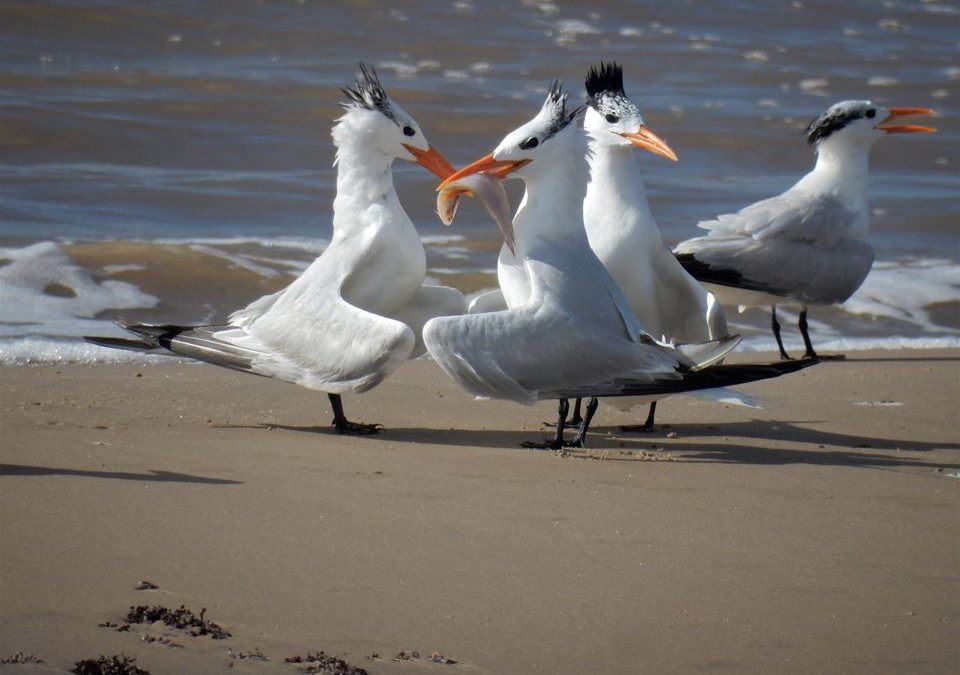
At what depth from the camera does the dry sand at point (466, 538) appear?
3605 mm

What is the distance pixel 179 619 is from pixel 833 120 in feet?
21.4

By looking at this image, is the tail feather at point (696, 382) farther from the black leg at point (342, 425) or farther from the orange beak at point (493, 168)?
the orange beak at point (493, 168)

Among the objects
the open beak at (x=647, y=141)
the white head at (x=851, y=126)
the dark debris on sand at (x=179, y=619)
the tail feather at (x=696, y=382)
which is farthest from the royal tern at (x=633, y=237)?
the dark debris on sand at (x=179, y=619)

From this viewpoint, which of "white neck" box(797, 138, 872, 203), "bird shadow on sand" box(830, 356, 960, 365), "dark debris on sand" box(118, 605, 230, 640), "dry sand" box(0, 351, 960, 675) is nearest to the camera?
"dark debris on sand" box(118, 605, 230, 640)

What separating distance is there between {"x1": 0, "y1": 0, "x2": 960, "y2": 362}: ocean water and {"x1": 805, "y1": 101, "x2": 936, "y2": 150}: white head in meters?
1.06

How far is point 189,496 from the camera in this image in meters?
4.61

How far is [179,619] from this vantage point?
11.5 ft

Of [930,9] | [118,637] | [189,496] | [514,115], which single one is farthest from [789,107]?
[118,637]

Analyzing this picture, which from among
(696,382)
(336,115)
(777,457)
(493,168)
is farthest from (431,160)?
(336,115)

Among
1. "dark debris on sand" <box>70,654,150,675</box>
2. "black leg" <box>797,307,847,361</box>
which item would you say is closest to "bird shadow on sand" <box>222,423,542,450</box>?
"black leg" <box>797,307,847,361</box>

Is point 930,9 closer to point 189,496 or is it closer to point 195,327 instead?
point 195,327

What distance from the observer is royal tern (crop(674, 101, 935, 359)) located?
327 inches

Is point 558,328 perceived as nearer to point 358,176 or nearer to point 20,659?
point 358,176

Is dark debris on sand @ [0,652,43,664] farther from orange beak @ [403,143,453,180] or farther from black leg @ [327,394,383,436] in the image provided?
orange beak @ [403,143,453,180]
